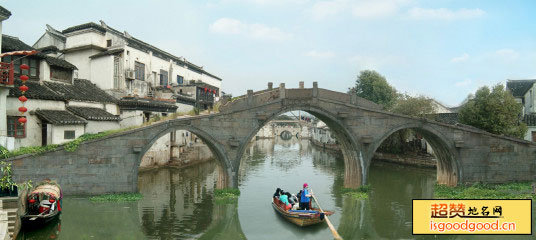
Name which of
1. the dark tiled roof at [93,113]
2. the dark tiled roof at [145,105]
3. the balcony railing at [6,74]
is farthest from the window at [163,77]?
the balcony railing at [6,74]

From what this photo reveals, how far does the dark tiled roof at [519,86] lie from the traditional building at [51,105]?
4202cm

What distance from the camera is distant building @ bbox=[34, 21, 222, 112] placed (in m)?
29.4

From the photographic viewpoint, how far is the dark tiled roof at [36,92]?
19145mm

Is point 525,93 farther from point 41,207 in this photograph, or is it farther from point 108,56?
point 41,207

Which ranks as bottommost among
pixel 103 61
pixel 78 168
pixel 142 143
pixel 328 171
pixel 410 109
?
pixel 328 171

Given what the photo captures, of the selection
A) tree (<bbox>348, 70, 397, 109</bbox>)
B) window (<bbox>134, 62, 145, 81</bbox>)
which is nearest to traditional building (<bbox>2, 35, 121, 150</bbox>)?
window (<bbox>134, 62, 145, 81</bbox>)

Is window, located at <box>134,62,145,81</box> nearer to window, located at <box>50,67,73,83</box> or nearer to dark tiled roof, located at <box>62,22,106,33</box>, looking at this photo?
dark tiled roof, located at <box>62,22,106,33</box>

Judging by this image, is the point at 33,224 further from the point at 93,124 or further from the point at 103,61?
the point at 103,61

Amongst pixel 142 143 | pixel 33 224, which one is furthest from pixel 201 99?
pixel 33 224

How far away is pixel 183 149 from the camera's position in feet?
117

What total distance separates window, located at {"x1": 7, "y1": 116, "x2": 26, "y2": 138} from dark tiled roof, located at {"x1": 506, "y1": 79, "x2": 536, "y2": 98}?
1834 inches

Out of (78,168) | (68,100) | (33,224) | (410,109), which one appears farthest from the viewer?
(410,109)

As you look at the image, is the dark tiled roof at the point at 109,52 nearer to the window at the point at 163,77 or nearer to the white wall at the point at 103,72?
the white wall at the point at 103,72

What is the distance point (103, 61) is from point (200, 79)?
16.7 meters
